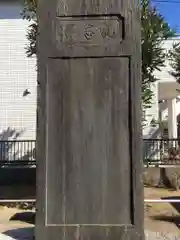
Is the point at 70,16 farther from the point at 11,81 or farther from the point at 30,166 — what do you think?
the point at 11,81

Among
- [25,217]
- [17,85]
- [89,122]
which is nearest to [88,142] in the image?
[89,122]

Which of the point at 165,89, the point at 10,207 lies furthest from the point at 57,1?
the point at 165,89

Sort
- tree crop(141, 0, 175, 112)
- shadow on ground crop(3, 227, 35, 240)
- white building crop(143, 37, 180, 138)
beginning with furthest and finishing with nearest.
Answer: white building crop(143, 37, 180, 138)
tree crop(141, 0, 175, 112)
shadow on ground crop(3, 227, 35, 240)

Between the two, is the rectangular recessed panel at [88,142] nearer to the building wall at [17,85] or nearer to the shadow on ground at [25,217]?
the shadow on ground at [25,217]

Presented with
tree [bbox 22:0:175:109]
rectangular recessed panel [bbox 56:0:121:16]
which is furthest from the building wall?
rectangular recessed panel [bbox 56:0:121:16]

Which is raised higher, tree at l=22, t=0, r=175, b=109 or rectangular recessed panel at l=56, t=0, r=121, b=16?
tree at l=22, t=0, r=175, b=109

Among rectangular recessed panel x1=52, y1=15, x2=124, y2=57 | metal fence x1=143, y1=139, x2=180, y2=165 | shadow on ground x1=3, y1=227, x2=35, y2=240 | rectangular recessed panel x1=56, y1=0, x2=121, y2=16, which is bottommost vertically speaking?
shadow on ground x1=3, y1=227, x2=35, y2=240

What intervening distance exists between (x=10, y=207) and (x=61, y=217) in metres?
6.19

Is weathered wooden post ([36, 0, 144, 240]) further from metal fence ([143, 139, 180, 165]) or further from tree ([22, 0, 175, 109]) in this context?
metal fence ([143, 139, 180, 165])

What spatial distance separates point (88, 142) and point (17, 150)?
40.5 ft

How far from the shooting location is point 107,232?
5.36 m

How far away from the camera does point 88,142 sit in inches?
215

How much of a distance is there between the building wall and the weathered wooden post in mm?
12564

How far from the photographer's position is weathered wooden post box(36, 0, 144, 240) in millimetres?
5398
